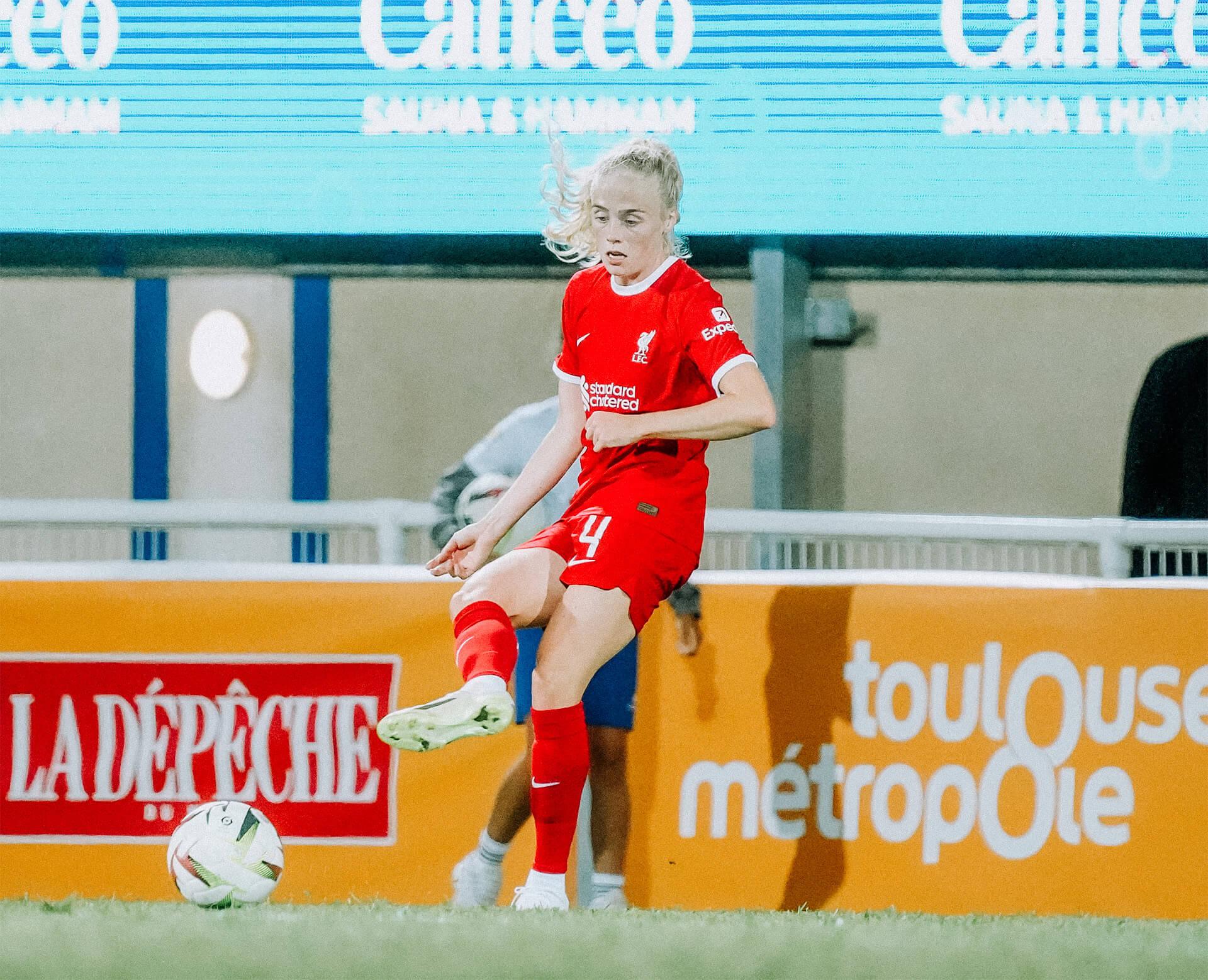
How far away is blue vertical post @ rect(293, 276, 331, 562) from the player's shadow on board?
18.0 ft

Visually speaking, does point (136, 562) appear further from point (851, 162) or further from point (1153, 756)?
point (851, 162)

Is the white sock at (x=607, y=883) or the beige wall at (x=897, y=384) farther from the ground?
the beige wall at (x=897, y=384)

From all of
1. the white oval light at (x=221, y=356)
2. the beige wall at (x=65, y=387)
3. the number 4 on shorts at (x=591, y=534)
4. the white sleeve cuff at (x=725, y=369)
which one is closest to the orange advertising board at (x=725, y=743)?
the number 4 on shorts at (x=591, y=534)

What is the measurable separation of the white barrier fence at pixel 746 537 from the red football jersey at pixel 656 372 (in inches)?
94.2

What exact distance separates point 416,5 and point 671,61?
129cm

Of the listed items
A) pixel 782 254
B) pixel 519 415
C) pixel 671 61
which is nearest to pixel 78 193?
pixel 671 61

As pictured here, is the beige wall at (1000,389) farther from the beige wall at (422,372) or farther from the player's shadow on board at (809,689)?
the player's shadow on board at (809,689)

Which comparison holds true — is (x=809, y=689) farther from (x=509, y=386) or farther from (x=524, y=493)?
(x=509, y=386)

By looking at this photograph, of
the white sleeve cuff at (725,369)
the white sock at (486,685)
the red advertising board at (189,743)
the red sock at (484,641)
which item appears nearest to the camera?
the white sock at (486,685)

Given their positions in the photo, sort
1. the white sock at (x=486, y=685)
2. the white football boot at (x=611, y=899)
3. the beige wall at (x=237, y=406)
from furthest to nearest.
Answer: the beige wall at (x=237, y=406)
the white football boot at (x=611, y=899)
the white sock at (x=486, y=685)

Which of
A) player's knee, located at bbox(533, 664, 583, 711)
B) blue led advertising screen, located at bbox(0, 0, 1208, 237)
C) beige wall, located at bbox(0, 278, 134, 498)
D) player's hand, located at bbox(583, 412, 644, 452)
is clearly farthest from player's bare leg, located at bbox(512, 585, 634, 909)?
beige wall, located at bbox(0, 278, 134, 498)

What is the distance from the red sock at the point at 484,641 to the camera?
3193 mm

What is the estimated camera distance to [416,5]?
7.51 metres

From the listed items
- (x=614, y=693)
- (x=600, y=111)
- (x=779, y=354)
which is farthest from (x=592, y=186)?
(x=779, y=354)
